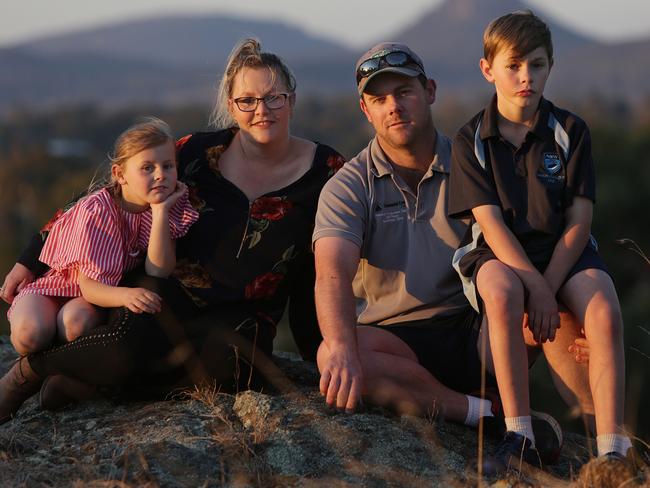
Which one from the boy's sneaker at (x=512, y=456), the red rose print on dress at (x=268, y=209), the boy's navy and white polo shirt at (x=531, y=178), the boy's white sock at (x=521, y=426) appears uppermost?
the boy's navy and white polo shirt at (x=531, y=178)

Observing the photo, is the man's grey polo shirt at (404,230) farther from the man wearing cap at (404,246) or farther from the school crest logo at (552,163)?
the school crest logo at (552,163)

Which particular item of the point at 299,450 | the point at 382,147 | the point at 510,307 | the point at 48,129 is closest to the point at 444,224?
the point at 382,147

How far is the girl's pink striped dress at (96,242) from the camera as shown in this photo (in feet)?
13.8

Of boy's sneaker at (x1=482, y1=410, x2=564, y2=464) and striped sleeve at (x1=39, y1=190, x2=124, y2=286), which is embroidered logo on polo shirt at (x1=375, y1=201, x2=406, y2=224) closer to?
boy's sneaker at (x1=482, y1=410, x2=564, y2=464)

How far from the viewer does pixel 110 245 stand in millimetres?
4270

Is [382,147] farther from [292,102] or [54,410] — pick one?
[54,410]

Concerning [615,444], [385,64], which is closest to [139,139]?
[385,64]

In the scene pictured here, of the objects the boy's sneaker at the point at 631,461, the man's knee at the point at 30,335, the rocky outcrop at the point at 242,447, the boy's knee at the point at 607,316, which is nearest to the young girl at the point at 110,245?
the man's knee at the point at 30,335

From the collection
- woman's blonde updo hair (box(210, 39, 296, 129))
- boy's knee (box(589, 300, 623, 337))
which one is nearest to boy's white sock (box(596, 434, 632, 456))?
boy's knee (box(589, 300, 623, 337))

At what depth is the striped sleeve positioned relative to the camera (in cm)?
421

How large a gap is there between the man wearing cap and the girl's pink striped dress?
752mm

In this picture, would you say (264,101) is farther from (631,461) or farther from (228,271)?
(631,461)

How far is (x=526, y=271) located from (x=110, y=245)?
1.80 m

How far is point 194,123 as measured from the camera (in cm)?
7544
